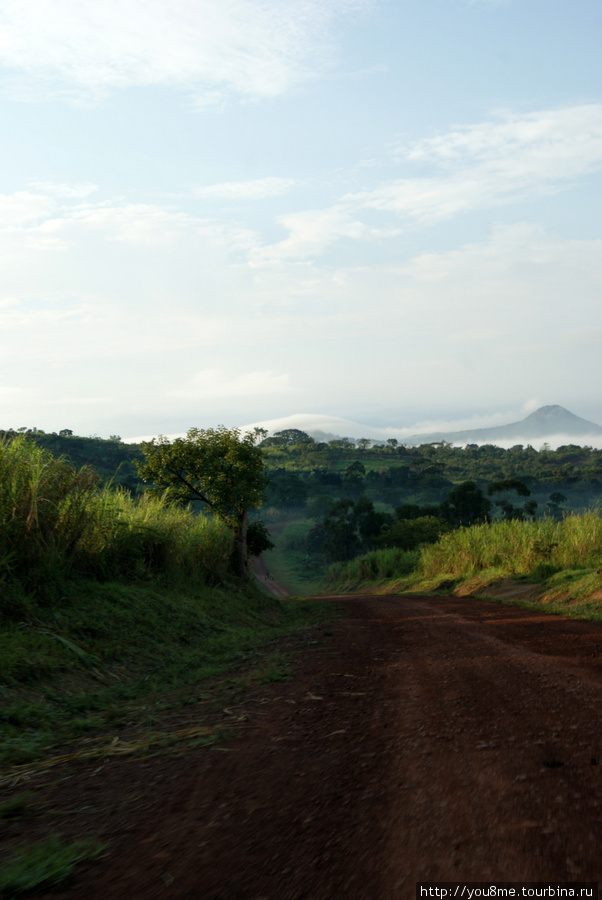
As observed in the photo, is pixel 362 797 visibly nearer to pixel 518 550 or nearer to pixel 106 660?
pixel 106 660

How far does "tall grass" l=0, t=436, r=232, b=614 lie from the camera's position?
26.9 ft

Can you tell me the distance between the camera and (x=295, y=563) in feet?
218

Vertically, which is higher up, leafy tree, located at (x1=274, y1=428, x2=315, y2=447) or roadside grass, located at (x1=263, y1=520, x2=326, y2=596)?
leafy tree, located at (x1=274, y1=428, x2=315, y2=447)

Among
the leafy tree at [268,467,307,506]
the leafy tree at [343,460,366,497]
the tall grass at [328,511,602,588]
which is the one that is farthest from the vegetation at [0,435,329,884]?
the leafy tree at [343,460,366,497]

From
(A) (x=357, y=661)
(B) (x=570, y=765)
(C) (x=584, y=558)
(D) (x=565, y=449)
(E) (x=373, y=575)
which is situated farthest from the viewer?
(D) (x=565, y=449)

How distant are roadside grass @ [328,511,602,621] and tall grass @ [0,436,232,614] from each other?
322 inches

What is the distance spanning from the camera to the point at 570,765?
124 inches

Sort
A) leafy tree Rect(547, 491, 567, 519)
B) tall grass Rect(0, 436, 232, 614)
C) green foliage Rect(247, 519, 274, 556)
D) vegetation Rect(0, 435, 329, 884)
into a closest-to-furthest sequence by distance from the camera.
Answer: vegetation Rect(0, 435, 329, 884) → tall grass Rect(0, 436, 232, 614) → green foliage Rect(247, 519, 274, 556) → leafy tree Rect(547, 491, 567, 519)

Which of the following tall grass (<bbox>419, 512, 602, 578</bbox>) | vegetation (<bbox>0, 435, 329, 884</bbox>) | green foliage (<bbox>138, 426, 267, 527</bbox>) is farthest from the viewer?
green foliage (<bbox>138, 426, 267, 527</bbox>)

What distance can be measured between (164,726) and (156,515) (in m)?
9.28

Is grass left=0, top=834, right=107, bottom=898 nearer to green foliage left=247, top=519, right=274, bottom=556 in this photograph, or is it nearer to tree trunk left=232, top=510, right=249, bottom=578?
tree trunk left=232, top=510, right=249, bottom=578

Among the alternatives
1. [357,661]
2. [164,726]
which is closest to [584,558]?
[357,661]

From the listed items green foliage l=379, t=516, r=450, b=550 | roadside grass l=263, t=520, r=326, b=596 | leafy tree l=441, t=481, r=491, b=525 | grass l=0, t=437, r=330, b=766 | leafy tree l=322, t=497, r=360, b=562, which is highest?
grass l=0, t=437, r=330, b=766

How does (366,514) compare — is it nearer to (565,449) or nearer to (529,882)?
(529,882)
